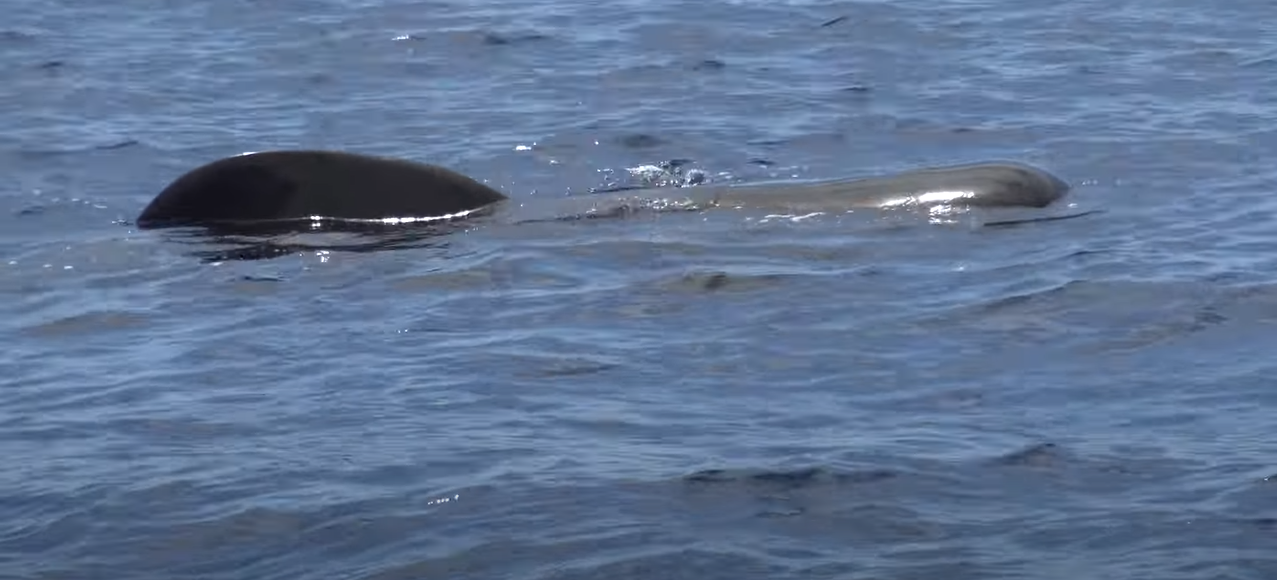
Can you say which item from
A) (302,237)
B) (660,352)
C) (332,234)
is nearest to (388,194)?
(332,234)

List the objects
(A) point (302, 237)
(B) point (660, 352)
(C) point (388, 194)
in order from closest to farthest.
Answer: (B) point (660, 352) → (A) point (302, 237) → (C) point (388, 194)

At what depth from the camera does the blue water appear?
684 cm

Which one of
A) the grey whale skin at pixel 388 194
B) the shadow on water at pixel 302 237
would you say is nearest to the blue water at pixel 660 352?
the shadow on water at pixel 302 237

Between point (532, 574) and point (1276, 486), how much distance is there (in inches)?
89.1

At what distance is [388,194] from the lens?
1130 cm

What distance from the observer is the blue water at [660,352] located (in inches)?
269

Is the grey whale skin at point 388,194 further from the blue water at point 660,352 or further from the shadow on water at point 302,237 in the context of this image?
the blue water at point 660,352

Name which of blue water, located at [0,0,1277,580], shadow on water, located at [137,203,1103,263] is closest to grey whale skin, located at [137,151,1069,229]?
shadow on water, located at [137,203,1103,263]

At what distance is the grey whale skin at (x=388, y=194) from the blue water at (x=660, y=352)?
0.28 meters

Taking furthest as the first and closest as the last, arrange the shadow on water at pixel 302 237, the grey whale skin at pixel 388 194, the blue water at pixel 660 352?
the grey whale skin at pixel 388 194, the shadow on water at pixel 302 237, the blue water at pixel 660 352

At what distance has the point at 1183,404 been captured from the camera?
800 cm

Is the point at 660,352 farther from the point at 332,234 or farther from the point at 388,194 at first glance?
the point at 388,194

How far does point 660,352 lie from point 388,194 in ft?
9.64

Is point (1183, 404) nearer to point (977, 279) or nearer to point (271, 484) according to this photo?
point (977, 279)
